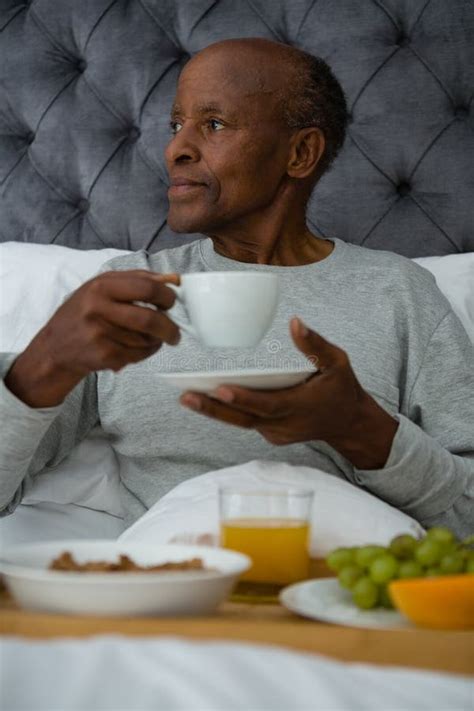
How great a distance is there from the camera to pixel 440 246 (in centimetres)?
186

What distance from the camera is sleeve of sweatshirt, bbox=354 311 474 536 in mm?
1275

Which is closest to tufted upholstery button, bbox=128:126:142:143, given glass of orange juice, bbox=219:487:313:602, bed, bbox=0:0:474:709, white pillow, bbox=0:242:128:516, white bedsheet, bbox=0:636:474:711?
bed, bbox=0:0:474:709

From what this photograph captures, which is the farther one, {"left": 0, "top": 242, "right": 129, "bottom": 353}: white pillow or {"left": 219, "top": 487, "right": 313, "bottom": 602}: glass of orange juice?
{"left": 0, "top": 242, "right": 129, "bottom": 353}: white pillow

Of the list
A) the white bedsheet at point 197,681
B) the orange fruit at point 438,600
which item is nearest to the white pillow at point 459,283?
the orange fruit at point 438,600

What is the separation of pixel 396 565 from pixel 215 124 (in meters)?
0.91

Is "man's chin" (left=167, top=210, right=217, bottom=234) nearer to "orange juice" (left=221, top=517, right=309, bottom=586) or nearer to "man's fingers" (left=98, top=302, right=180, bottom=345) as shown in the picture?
"man's fingers" (left=98, top=302, right=180, bottom=345)

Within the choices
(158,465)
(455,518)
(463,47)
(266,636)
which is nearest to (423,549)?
(266,636)

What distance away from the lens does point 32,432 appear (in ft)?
3.84

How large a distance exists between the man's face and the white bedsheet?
3.14 ft

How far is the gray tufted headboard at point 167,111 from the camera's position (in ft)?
6.11

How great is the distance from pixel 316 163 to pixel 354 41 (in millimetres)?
356

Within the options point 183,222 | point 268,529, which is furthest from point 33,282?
point 268,529

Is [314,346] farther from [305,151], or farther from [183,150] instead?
[305,151]

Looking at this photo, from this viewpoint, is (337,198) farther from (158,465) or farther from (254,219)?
(158,465)
